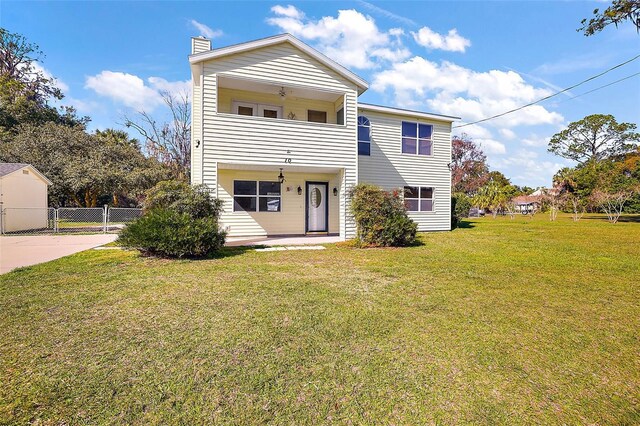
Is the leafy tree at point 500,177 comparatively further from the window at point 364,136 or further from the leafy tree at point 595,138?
the window at point 364,136

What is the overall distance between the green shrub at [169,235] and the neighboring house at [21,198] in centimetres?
1146

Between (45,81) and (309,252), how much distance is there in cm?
3924

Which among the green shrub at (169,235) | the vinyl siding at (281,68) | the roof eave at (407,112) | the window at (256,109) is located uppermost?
the vinyl siding at (281,68)

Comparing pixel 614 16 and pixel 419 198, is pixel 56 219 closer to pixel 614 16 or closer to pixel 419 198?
pixel 419 198

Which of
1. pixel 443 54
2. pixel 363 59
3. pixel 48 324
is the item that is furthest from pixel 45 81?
pixel 48 324

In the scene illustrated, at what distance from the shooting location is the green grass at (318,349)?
1.97m

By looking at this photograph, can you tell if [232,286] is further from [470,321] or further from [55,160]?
[55,160]

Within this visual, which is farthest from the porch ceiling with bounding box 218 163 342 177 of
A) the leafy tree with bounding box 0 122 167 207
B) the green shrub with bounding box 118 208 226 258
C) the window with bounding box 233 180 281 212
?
the leafy tree with bounding box 0 122 167 207

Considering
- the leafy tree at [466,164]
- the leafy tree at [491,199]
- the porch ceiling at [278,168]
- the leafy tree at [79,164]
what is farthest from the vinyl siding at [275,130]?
the leafy tree at [466,164]

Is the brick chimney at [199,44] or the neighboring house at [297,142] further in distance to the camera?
the brick chimney at [199,44]

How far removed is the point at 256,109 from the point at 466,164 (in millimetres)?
34267

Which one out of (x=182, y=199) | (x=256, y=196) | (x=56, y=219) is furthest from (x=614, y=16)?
(x=56, y=219)

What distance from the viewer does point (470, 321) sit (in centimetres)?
340

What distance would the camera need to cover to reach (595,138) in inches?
1893
